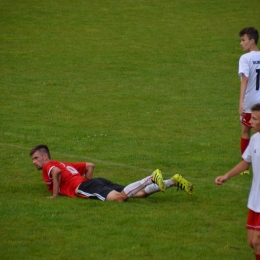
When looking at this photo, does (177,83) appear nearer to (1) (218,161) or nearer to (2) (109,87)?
(2) (109,87)

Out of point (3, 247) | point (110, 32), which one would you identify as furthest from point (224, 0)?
point (3, 247)

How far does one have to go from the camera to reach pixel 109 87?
73.8ft

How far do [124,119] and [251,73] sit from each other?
5.98 m

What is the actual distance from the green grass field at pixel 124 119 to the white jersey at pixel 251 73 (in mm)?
1373

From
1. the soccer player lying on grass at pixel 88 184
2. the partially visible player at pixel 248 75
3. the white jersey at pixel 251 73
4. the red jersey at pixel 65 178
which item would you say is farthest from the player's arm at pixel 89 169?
the white jersey at pixel 251 73

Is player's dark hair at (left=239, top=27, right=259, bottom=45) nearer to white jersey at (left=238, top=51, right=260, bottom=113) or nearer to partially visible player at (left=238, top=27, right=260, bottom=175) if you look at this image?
partially visible player at (left=238, top=27, right=260, bottom=175)

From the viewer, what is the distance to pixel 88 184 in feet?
38.7

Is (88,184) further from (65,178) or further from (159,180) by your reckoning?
(159,180)

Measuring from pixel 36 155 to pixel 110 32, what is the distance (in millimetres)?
18021

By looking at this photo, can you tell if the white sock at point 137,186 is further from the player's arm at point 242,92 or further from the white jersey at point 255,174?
the white jersey at point 255,174

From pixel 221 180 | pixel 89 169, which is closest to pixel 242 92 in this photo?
pixel 89 169

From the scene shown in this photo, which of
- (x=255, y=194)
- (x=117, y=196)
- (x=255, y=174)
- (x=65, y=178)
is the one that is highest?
(x=255, y=174)

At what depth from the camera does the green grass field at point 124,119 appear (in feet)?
33.0

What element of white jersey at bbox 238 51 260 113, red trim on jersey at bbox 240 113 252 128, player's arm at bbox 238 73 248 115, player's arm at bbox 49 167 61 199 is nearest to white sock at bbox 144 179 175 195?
player's arm at bbox 49 167 61 199
